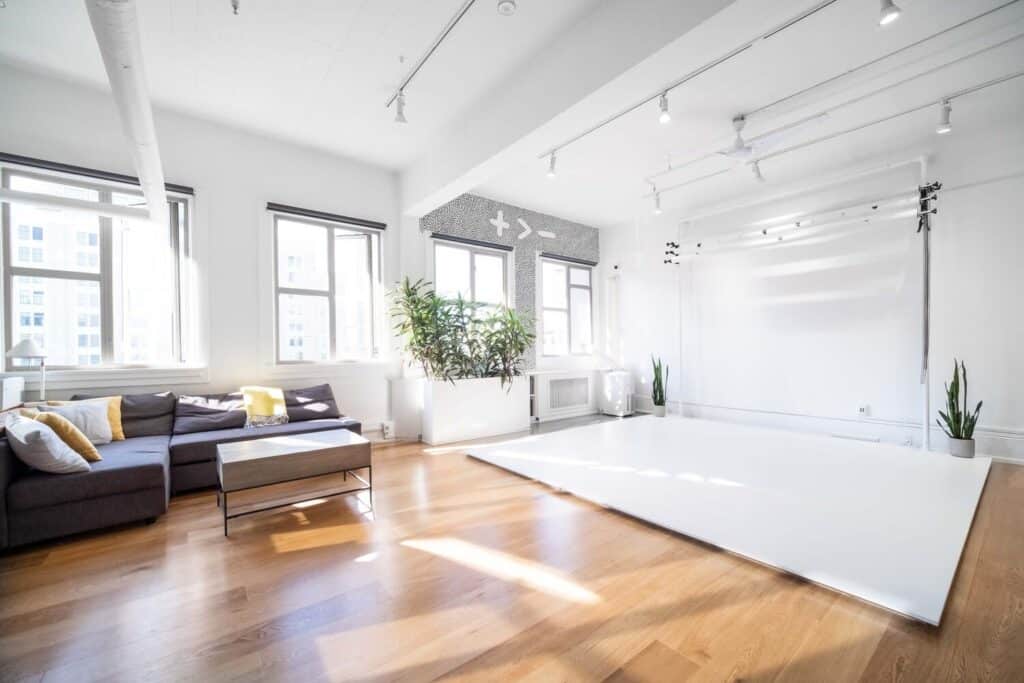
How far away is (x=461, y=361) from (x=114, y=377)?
10.6ft

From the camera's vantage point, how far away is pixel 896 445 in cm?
435

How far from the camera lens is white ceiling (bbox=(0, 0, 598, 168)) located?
9.00 feet

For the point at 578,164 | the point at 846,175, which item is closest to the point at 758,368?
the point at 846,175

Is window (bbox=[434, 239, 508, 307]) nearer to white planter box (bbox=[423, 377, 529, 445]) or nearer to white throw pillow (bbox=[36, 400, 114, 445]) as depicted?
white planter box (bbox=[423, 377, 529, 445])

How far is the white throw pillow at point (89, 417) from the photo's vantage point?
309cm

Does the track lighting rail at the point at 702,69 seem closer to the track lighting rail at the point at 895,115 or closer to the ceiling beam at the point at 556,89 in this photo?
the ceiling beam at the point at 556,89

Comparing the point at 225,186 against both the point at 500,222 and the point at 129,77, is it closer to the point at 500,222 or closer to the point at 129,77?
the point at 129,77

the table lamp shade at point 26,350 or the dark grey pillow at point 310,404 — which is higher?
the table lamp shade at point 26,350

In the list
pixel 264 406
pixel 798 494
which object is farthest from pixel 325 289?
pixel 798 494

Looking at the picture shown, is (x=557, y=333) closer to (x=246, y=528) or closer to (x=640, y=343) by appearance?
(x=640, y=343)

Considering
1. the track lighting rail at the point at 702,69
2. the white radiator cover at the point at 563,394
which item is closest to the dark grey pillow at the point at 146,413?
the white radiator cover at the point at 563,394

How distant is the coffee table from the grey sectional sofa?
0.39 meters

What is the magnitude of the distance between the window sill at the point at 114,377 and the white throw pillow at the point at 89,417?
40 centimetres

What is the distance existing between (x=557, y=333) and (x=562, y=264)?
120cm
